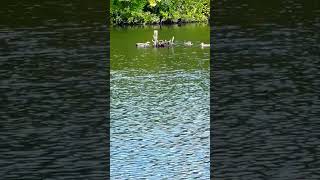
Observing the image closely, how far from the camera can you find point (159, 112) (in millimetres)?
48938

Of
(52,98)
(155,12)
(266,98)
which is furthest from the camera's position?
(155,12)

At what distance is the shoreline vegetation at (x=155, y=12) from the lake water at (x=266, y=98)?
17.5 meters

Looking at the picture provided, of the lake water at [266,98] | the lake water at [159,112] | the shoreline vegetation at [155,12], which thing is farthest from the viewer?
the shoreline vegetation at [155,12]

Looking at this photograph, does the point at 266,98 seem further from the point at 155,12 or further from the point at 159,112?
the point at 155,12

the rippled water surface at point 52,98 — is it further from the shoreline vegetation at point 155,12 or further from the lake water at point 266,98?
the shoreline vegetation at point 155,12

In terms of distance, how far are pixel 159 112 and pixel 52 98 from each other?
5.55 meters

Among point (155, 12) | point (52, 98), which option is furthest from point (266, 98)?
point (155, 12)

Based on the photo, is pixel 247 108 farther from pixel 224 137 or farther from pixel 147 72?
pixel 147 72

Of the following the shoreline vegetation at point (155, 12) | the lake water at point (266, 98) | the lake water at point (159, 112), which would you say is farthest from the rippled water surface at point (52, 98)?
the shoreline vegetation at point (155, 12)

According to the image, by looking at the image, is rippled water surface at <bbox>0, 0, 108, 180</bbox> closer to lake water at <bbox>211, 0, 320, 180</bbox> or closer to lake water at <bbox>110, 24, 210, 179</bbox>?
lake water at <bbox>110, 24, 210, 179</bbox>

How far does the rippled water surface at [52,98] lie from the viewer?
3700 centimetres

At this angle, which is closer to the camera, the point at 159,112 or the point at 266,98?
the point at 159,112

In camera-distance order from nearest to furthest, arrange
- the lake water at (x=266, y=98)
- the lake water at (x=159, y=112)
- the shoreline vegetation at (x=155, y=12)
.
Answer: the lake water at (x=266, y=98) → the lake water at (x=159, y=112) → the shoreline vegetation at (x=155, y=12)

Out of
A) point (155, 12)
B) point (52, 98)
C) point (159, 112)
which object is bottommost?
point (159, 112)
